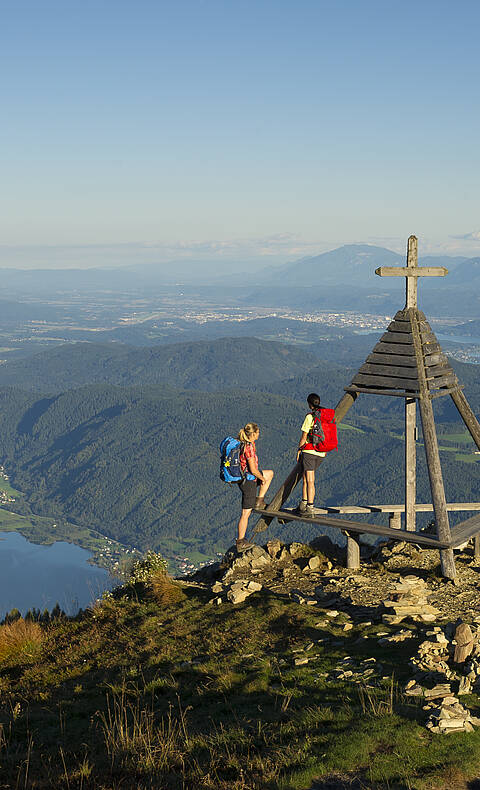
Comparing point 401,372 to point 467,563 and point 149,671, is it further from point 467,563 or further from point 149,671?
point 149,671

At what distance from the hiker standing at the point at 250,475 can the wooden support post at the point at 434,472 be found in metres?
3.66

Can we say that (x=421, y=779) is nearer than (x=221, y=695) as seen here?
Yes

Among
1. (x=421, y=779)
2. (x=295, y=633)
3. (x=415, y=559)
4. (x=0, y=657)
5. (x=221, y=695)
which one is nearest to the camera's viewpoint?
(x=421, y=779)

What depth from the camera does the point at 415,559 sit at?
17.4 m

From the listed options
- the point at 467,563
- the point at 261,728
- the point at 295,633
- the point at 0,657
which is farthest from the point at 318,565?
the point at 261,728

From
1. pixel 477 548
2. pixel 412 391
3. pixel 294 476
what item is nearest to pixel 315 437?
pixel 294 476

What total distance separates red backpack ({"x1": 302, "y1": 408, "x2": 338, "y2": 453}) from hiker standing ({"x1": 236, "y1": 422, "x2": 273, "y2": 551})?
122cm

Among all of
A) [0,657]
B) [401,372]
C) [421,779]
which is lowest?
[0,657]

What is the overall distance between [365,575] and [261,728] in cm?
807

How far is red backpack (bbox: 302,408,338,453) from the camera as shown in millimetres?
16438

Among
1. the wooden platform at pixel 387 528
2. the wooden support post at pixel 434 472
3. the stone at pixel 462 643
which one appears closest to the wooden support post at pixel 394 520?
the wooden platform at pixel 387 528

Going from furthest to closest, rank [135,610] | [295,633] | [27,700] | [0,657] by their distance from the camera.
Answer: [135,610], [0,657], [295,633], [27,700]

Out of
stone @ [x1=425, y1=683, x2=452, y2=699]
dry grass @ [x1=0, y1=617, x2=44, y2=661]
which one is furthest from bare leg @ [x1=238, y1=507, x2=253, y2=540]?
stone @ [x1=425, y1=683, x2=452, y2=699]

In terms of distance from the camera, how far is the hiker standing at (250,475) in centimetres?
1697
